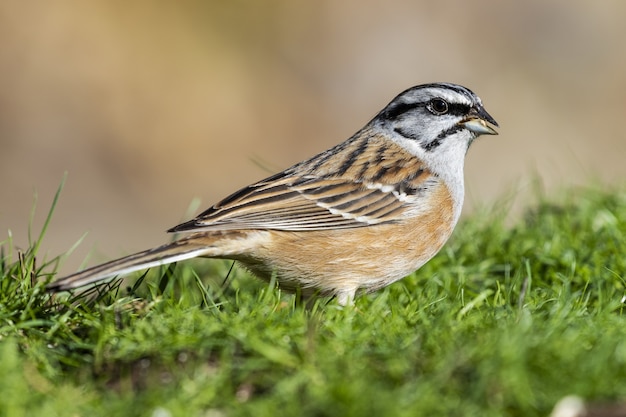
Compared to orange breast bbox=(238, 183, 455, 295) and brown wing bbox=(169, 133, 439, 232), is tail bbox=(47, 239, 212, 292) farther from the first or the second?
orange breast bbox=(238, 183, 455, 295)

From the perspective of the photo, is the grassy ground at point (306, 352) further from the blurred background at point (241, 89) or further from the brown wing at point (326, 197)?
the blurred background at point (241, 89)

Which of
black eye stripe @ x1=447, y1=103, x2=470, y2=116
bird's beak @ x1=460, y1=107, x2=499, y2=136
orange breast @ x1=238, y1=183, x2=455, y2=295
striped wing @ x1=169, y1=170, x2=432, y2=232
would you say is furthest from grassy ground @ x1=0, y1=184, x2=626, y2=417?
black eye stripe @ x1=447, y1=103, x2=470, y2=116

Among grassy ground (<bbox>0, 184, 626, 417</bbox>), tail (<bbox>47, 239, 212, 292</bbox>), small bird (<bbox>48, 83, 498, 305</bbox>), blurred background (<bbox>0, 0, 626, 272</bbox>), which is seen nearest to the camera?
grassy ground (<bbox>0, 184, 626, 417</bbox>)

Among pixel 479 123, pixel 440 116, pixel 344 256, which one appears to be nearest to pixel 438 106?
pixel 440 116

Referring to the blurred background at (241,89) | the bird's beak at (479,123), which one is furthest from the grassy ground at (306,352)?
the blurred background at (241,89)

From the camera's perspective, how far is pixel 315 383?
4.23 meters

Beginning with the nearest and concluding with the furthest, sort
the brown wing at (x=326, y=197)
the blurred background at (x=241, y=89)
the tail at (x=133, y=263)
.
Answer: the tail at (x=133, y=263) < the brown wing at (x=326, y=197) < the blurred background at (x=241, y=89)

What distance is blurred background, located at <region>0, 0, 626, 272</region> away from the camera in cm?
1405

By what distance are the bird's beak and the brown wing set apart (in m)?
0.49

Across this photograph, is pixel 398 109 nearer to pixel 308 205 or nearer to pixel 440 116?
pixel 440 116

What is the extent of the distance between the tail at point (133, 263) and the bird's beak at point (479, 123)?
2328 millimetres

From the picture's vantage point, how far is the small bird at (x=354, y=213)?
6.15 m

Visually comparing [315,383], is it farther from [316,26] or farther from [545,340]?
[316,26]

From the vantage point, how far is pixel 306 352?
4457mm
